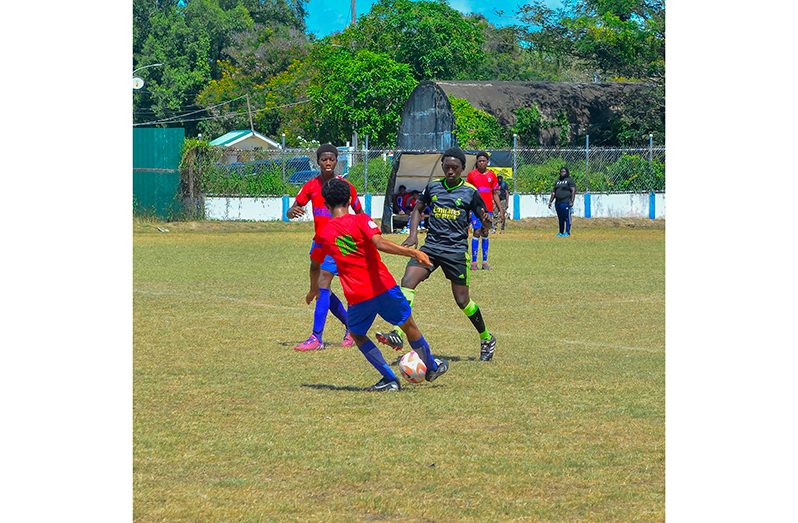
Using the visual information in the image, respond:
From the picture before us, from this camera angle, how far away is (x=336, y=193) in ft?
32.8

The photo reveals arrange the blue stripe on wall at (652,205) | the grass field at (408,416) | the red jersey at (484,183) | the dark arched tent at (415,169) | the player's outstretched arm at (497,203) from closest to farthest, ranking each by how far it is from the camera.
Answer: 1. the grass field at (408,416)
2. the player's outstretched arm at (497,203)
3. the red jersey at (484,183)
4. the dark arched tent at (415,169)
5. the blue stripe on wall at (652,205)

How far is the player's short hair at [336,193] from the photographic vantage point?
10.0 meters

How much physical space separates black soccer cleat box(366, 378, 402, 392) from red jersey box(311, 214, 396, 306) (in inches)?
29.8

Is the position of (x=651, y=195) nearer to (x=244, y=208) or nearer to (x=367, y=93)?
(x=244, y=208)

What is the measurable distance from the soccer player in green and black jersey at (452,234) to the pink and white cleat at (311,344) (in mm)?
1488

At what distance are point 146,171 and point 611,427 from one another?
32.3 metres

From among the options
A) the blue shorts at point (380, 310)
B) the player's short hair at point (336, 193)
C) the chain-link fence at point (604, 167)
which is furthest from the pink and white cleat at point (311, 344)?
the chain-link fence at point (604, 167)

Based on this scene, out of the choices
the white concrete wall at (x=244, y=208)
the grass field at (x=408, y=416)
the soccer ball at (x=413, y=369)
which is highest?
the white concrete wall at (x=244, y=208)

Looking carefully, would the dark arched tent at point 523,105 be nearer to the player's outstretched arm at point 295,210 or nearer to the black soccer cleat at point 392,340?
the player's outstretched arm at point 295,210

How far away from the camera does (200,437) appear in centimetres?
863

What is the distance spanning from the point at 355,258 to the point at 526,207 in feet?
98.0

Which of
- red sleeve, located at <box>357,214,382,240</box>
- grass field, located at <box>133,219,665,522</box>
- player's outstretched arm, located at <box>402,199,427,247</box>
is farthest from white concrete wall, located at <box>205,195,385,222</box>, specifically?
red sleeve, located at <box>357,214,382,240</box>

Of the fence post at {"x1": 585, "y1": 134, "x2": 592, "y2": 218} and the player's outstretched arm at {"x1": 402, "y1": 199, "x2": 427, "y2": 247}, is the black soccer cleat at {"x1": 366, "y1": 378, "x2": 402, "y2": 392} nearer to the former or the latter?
the player's outstretched arm at {"x1": 402, "y1": 199, "x2": 427, "y2": 247}

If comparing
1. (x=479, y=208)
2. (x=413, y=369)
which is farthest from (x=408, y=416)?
(x=479, y=208)
